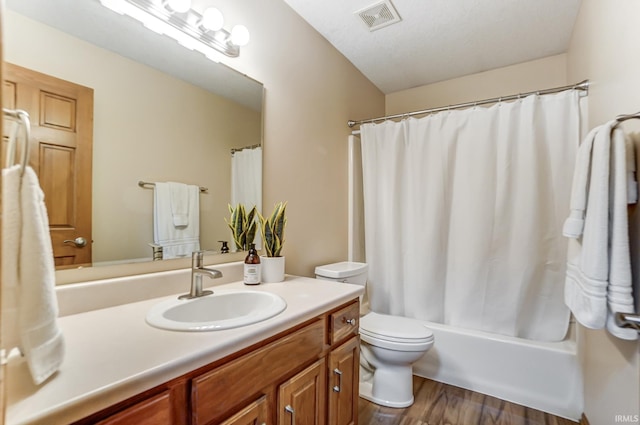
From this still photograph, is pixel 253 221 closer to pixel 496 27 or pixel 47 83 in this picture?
pixel 47 83

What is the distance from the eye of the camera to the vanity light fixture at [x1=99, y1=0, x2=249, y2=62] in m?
1.16

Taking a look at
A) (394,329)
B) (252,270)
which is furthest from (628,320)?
(252,270)

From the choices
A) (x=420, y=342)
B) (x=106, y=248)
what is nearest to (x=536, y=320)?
(x=420, y=342)

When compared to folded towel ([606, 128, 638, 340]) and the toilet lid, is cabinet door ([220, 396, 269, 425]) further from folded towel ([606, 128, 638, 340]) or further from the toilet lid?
folded towel ([606, 128, 638, 340])

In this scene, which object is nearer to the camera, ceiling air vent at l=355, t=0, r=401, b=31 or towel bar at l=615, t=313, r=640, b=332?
towel bar at l=615, t=313, r=640, b=332

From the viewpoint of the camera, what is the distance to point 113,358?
672 millimetres

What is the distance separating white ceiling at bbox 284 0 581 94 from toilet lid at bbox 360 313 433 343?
6.27 feet

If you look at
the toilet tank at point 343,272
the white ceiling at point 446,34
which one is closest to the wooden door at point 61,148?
the toilet tank at point 343,272

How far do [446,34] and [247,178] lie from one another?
1.70m

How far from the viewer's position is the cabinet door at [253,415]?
0.81 metres

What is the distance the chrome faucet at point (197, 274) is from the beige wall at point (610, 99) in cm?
143

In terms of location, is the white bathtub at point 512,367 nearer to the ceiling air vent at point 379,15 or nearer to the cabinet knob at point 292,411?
the cabinet knob at point 292,411

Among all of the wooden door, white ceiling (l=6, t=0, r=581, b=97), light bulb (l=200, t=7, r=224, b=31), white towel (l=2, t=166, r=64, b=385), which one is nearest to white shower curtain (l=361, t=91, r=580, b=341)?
white ceiling (l=6, t=0, r=581, b=97)

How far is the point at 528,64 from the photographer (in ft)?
8.09
